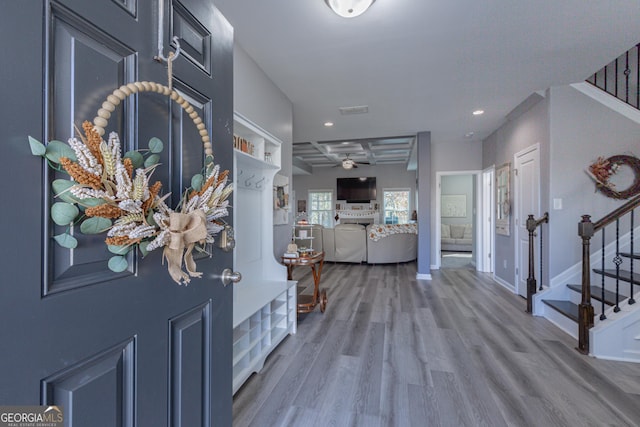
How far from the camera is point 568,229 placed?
128 inches

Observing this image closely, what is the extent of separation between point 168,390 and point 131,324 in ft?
0.82

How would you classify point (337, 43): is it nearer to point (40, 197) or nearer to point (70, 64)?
point (70, 64)

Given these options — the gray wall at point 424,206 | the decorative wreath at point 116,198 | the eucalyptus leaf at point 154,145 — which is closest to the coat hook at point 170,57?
the decorative wreath at point 116,198

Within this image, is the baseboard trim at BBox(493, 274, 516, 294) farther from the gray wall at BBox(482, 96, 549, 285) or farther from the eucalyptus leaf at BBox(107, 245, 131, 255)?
the eucalyptus leaf at BBox(107, 245, 131, 255)

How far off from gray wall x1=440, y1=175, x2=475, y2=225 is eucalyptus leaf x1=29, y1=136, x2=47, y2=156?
9.94 m

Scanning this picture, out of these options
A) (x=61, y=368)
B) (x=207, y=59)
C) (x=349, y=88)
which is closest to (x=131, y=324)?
(x=61, y=368)

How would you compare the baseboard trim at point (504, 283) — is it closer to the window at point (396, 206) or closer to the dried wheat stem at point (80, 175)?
the window at point (396, 206)

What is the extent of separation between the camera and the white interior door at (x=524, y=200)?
12.1 feet

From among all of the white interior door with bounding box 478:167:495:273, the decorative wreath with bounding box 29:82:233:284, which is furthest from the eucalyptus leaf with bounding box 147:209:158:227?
the white interior door with bounding box 478:167:495:273

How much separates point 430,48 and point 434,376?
2.76 meters

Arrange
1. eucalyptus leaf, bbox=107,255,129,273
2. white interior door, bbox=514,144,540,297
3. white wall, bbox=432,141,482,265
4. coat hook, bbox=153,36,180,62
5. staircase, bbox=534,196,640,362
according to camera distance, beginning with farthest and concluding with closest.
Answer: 1. white wall, bbox=432,141,482,265
2. white interior door, bbox=514,144,540,297
3. staircase, bbox=534,196,640,362
4. coat hook, bbox=153,36,180,62
5. eucalyptus leaf, bbox=107,255,129,273

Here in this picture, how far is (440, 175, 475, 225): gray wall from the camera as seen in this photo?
939 centimetres

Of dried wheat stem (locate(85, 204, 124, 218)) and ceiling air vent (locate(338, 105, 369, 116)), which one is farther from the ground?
ceiling air vent (locate(338, 105, 369, 116))

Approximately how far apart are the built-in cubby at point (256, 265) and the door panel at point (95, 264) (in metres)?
1.13
